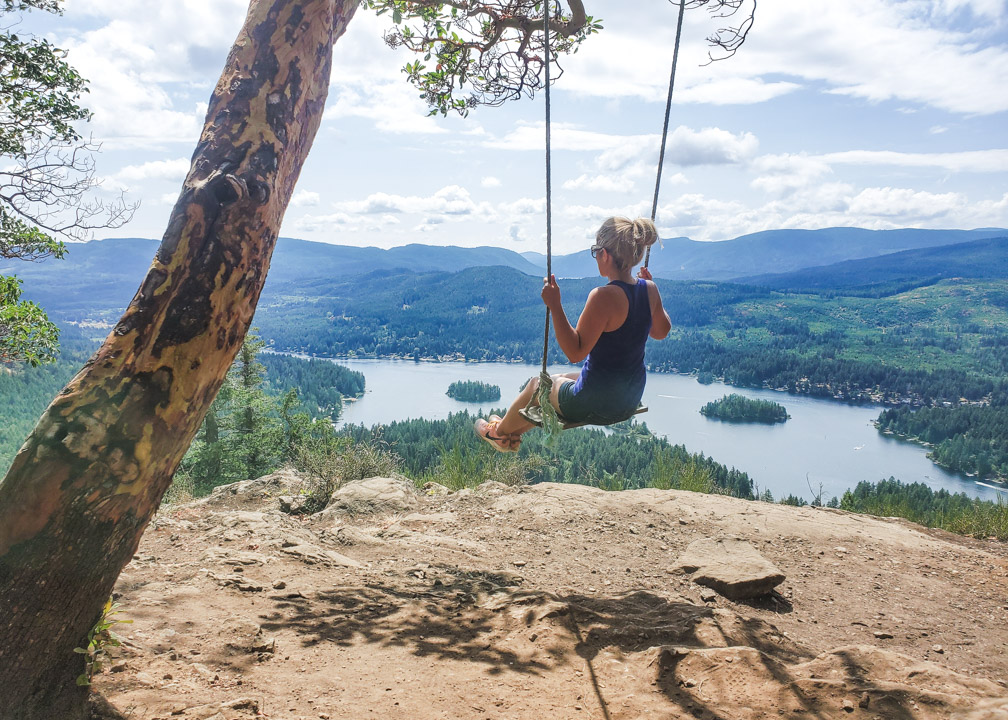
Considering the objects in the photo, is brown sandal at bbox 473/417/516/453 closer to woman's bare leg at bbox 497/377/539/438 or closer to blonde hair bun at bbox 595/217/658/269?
woman's bare leg at bbox 497/377/539/438

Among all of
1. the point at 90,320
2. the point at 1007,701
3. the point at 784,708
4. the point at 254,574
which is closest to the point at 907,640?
the point at 1007,701

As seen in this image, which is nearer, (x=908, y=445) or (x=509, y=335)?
(x=908, y=445)

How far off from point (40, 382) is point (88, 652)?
80894mm

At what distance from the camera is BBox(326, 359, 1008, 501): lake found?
5150 cm

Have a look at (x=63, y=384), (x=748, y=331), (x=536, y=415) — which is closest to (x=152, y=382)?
(x=536, y=415)

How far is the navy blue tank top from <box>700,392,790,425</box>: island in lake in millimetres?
71961

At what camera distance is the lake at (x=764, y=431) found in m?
51.5

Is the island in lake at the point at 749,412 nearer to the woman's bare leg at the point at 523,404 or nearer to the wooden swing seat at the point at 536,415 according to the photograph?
the woman's bare leg at the point at 523,404

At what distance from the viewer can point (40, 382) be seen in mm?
67250

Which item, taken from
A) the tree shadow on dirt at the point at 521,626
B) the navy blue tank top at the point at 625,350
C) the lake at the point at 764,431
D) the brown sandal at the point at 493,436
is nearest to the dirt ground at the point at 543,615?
the tree shadow on dirt at the point at 521,626

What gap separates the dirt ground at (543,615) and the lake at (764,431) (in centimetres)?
4311

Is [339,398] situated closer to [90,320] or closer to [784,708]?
[784,708]

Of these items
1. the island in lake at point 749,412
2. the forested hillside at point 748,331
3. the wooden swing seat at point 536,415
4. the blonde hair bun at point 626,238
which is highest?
the blonde hair bun at point 626,238

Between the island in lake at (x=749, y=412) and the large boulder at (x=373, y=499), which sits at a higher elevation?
the large boulder at (x=373, y=499)
